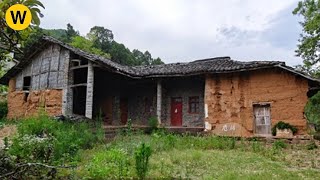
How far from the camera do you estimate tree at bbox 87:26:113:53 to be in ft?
145

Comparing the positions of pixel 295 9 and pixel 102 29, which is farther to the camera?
pixel 102 29

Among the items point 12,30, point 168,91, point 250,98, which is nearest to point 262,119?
point 250,98

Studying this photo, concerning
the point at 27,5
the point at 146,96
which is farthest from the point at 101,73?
the point at 27,5

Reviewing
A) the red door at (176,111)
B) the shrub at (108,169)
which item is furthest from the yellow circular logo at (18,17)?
the red door at (176,111)

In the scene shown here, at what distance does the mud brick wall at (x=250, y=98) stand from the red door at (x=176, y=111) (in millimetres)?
3556

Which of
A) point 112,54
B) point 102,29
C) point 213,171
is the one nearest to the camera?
point 213,171

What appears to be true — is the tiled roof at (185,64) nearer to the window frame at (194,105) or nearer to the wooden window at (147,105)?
the window frame at (194,105)

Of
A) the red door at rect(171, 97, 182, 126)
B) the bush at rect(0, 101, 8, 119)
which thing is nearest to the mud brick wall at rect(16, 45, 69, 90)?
the bush at rect(0, 101, 8, 119)

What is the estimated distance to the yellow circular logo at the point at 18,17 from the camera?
3004 millimetres

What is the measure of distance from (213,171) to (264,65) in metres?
9.00

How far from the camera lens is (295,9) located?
24.7m

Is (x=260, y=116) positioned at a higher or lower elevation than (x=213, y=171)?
higher

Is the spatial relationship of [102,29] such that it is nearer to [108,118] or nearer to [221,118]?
[108,118]

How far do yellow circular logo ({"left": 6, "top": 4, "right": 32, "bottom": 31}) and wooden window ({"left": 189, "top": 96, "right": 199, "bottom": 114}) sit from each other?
1713 centimetres
